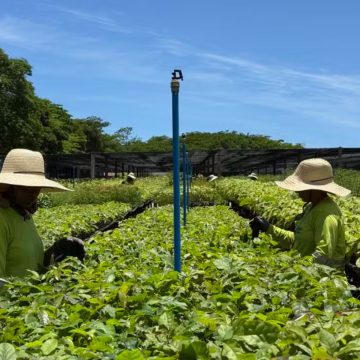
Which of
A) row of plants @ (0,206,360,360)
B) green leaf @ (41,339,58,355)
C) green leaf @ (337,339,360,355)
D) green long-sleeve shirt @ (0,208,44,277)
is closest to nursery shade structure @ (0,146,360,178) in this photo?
green long-sleeve shirt @ (0,208,44,277)

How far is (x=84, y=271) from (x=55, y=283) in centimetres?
29

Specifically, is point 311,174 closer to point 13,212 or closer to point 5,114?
point 13,212

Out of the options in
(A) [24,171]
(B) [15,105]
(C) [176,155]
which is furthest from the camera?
(B) [15,105]

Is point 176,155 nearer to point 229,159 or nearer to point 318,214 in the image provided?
point 318,214

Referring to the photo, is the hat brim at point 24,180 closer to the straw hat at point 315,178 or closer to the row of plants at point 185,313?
the row of plants at point 185,313

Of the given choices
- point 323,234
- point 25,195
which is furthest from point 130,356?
point 323,234

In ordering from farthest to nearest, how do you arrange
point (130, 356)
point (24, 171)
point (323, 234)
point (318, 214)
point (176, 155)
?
point (318, 214) < point (323, 234) < point (24, 171) < point (176, 155) < point (130, 356)

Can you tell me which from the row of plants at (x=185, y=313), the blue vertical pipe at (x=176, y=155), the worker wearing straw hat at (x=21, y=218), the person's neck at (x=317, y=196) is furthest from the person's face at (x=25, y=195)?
the person's neck at (x=317, y=196)

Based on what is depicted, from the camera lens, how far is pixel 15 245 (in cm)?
339

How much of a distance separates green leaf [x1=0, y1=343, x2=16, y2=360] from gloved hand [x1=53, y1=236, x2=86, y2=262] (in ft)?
5.96

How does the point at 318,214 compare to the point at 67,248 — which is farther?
the point at 318,214

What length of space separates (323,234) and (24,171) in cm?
203

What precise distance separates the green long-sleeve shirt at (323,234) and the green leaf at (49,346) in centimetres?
235

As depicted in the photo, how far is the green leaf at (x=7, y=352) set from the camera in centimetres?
167
